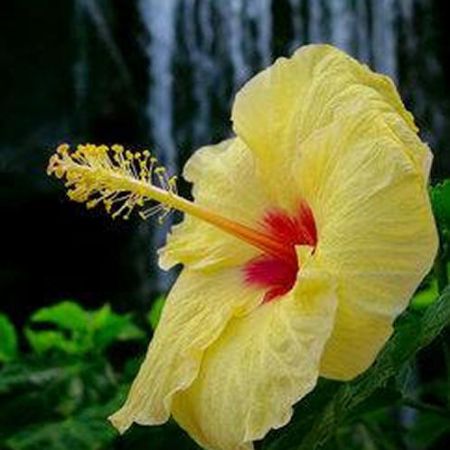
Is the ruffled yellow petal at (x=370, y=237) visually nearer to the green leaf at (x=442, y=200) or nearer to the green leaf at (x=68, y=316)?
the green leaf at (x=442, y=200)

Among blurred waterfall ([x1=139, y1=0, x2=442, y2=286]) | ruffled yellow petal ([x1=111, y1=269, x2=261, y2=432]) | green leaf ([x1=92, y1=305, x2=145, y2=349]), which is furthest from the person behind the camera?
blurred waterfall ([x1=139, y1=0, x2=442, y2=286])

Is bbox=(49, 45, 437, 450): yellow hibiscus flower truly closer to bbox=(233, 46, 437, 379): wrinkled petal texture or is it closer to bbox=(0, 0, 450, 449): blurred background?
bbox=(233, 46, 437, 379): wrinkled petal texture

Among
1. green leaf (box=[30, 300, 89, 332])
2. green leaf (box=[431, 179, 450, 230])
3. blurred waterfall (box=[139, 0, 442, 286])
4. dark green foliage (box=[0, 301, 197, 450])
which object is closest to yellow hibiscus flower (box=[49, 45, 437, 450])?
green leaf (box=[431, 179, 450, 230])

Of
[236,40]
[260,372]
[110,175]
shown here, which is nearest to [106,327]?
[110,175]

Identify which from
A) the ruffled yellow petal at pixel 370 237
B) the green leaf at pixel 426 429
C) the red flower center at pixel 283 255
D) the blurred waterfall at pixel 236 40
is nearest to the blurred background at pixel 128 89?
the blurred waterfall at pixel 236 40

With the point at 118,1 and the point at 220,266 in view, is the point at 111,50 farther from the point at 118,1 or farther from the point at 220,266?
the point at 220,266

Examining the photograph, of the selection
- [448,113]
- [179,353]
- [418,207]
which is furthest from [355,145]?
[448,113]
